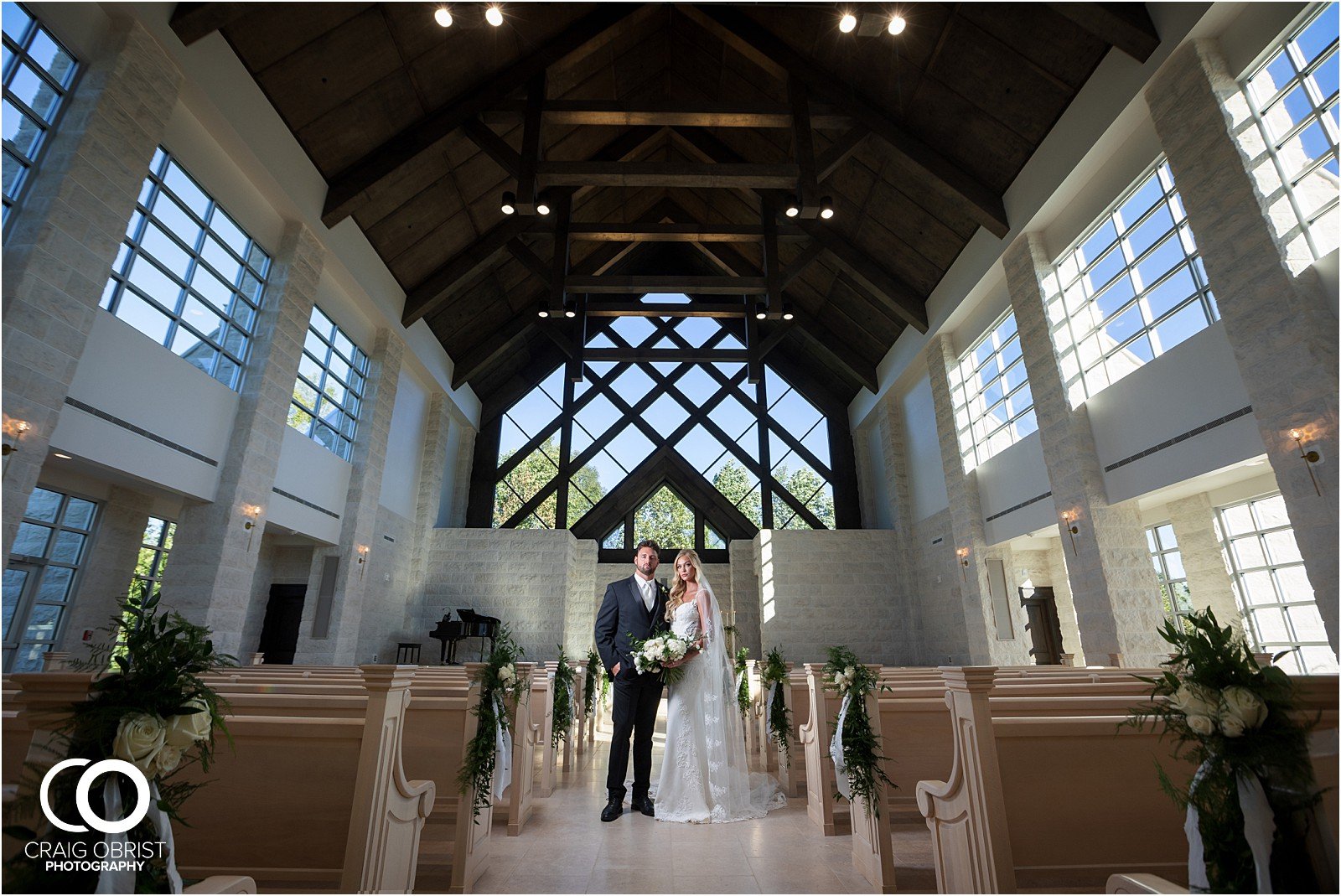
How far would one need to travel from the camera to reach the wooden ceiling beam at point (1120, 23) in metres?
5.30

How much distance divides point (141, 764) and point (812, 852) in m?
2.75

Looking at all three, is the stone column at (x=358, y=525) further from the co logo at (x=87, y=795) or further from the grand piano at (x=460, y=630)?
the co logo at (x=87, y=795)

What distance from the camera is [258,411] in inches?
271

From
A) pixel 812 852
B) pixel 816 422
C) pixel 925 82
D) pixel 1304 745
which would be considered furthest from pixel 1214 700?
pixel 816 422

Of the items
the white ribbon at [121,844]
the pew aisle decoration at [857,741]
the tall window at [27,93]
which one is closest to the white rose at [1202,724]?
the pew aisle decoration at [857,741]

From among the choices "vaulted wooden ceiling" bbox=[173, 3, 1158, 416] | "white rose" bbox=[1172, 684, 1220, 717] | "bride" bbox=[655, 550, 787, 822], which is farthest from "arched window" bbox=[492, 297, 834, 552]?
"white rose" bbox=[1172, 684, 1220, 717]

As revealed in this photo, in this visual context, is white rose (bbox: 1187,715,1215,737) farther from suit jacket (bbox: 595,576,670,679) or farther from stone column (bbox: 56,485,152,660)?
stone column (bbox: 56,485,152,660)

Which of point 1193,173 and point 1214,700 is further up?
point 1193,173

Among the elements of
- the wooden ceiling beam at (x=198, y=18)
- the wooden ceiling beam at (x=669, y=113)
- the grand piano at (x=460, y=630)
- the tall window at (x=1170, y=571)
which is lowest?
the grand piano at (x=460, y=630)

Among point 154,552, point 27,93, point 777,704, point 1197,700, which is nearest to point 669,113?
point 27,93

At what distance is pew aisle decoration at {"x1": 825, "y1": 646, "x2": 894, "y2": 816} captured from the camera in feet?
8.45

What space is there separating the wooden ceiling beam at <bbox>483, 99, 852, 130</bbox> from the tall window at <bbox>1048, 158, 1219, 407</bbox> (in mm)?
3388

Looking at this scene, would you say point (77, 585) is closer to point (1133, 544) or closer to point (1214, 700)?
point (1214, 700)

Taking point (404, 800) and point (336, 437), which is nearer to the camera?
point (404, 800)
